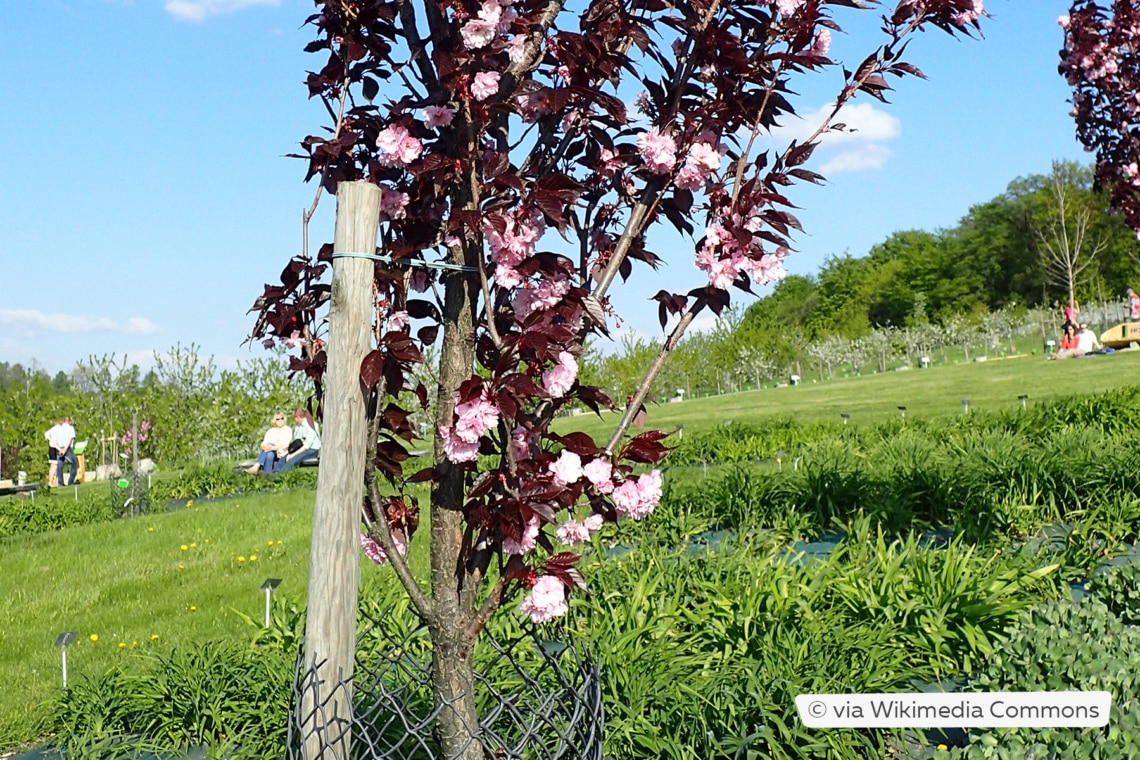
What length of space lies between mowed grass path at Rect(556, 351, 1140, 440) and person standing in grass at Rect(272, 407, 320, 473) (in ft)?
14.3

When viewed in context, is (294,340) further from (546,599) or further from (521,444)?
(546,599)

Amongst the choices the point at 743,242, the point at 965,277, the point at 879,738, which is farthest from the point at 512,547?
the point at 965,277

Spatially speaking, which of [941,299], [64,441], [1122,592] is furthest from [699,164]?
[941,299]

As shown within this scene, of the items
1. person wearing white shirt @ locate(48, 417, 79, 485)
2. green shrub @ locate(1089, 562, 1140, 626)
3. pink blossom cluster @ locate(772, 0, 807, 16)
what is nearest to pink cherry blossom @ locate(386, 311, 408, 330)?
pink blossom cluster @ locate(772, 0, 807, 16)

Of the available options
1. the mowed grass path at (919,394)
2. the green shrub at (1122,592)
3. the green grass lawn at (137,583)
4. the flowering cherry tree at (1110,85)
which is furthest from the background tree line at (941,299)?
the green shrub at (1122,592)

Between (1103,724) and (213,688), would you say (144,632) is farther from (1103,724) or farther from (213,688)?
(1103,724)

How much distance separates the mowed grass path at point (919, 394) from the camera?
16.1 metres

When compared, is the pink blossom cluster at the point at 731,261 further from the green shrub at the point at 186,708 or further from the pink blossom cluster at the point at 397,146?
the green shrub at the point at 186,708

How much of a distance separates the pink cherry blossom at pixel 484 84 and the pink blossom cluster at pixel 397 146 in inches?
7.3

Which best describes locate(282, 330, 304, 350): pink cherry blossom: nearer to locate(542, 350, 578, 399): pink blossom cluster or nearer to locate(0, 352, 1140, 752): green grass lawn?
locate(542, 350, 578, 399): pink blossom cluster

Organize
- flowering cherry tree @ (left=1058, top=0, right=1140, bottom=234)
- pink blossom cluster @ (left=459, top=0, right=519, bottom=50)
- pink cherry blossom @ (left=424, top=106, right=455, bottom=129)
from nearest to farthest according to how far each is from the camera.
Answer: pink blossom cluster @ (left=459, top=0, right=519, bottom=50)
pink cherry blossom @ (left=424, top=106, right=455, bottom=129)
flowering cherry tree @ (left=1058, top=0, right=1140, bottom=234)

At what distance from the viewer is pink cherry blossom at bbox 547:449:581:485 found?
212 centimetres

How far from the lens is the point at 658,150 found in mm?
2219

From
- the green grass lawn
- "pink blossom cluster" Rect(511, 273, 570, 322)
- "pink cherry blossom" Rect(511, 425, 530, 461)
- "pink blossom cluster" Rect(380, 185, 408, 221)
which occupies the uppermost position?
"pink blossom cluster" Rect(380, 185, 408, 221)
